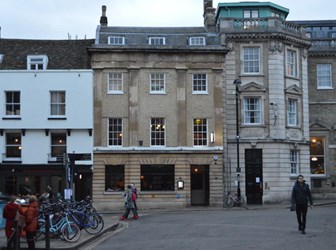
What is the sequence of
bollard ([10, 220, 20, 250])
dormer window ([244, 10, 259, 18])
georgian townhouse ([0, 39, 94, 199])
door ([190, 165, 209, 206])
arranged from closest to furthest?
1. bollard ([10, 220, 20, 250])
2. georgian townhouse ([0, 39, 94, 199])
3. door ([190, 165, 209, 206])
4. dormer window ([244, 10, 259, 18])

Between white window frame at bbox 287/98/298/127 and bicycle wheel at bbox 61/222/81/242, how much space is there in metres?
24.1

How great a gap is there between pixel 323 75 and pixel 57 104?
2020 cm

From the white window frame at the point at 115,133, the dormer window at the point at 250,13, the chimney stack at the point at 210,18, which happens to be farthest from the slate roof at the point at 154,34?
the white window frame at the point at 115,133

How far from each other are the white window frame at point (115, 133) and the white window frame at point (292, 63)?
38.9 ft

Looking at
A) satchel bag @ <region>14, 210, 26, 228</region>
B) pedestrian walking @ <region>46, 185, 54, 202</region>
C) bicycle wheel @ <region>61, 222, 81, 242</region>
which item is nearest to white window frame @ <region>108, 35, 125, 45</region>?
pedestrian walking @ <region>46, 185, 54, 202</region>

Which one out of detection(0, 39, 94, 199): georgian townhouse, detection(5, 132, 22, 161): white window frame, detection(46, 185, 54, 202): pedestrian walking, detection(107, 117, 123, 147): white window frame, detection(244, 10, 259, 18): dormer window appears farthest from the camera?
detection(244, 10, 259, 18): dormer window

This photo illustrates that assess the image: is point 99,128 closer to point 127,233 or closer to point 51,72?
point 51,72

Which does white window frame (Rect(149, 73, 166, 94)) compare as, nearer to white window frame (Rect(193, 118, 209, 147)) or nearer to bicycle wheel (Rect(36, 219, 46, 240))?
white window frame (Rect(193, 118, 209, 147))

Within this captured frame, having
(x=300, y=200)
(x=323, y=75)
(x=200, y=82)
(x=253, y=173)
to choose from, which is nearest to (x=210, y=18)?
(x=200, y=82)

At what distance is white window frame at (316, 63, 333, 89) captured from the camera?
44.4m

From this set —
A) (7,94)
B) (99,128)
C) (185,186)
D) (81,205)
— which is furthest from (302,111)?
(81,205)

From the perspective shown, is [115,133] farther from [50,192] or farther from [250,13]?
[250,13]

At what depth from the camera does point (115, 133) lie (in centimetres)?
3728

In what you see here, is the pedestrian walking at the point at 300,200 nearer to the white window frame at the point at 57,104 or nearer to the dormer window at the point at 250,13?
the white window frame at the point at 57,104
